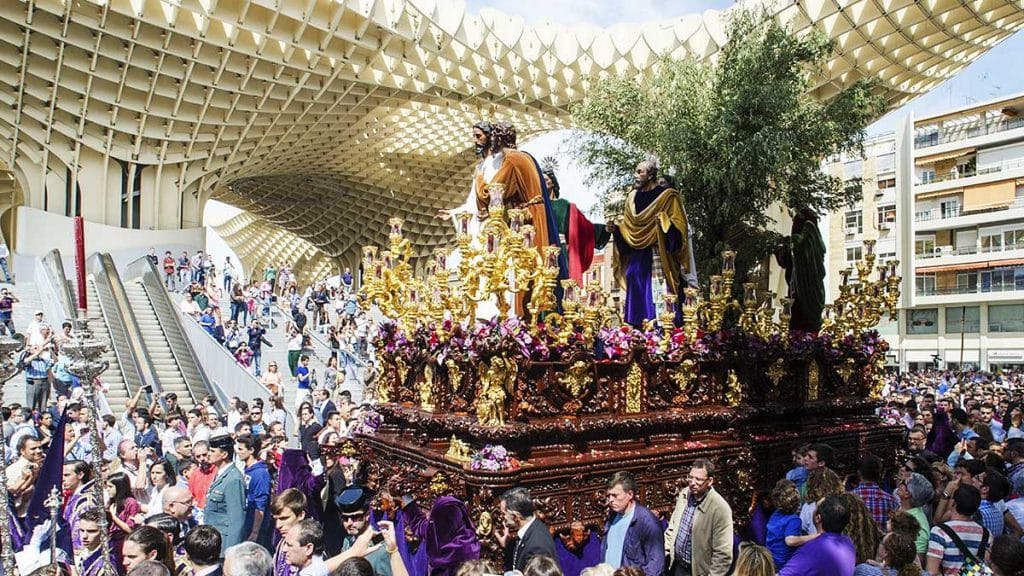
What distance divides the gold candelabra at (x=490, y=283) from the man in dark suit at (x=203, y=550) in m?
3.01

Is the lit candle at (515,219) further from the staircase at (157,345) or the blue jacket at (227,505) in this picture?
the staircase at (157,345)

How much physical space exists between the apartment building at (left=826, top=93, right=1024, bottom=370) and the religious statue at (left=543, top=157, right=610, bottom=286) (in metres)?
36.3

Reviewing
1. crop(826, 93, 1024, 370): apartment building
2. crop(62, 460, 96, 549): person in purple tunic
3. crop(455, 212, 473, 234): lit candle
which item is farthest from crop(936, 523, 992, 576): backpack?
crop(826, 93, 1024, 370): apartment building

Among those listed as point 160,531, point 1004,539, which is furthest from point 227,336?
point 1004,539

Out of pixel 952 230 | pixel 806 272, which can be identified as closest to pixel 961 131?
pixel 952 230

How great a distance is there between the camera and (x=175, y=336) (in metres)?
19.4

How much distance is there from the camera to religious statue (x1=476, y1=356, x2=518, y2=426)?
673 centimetres

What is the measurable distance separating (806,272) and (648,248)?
258 centimetres

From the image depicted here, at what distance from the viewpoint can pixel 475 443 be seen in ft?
22.6

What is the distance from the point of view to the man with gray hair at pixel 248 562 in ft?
13.4

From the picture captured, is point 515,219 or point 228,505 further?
point 515,219

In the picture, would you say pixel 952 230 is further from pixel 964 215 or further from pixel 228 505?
pixel 228 505

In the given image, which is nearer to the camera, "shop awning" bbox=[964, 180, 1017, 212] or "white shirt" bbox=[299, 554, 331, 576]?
"white shirt" bbox=[299, 554, 331, 576]

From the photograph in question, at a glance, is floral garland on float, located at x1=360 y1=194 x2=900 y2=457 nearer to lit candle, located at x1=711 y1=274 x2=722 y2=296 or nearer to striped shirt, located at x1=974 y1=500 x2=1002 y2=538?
lit candle, located at x1=711 y1=274 x2=722 y2=296
